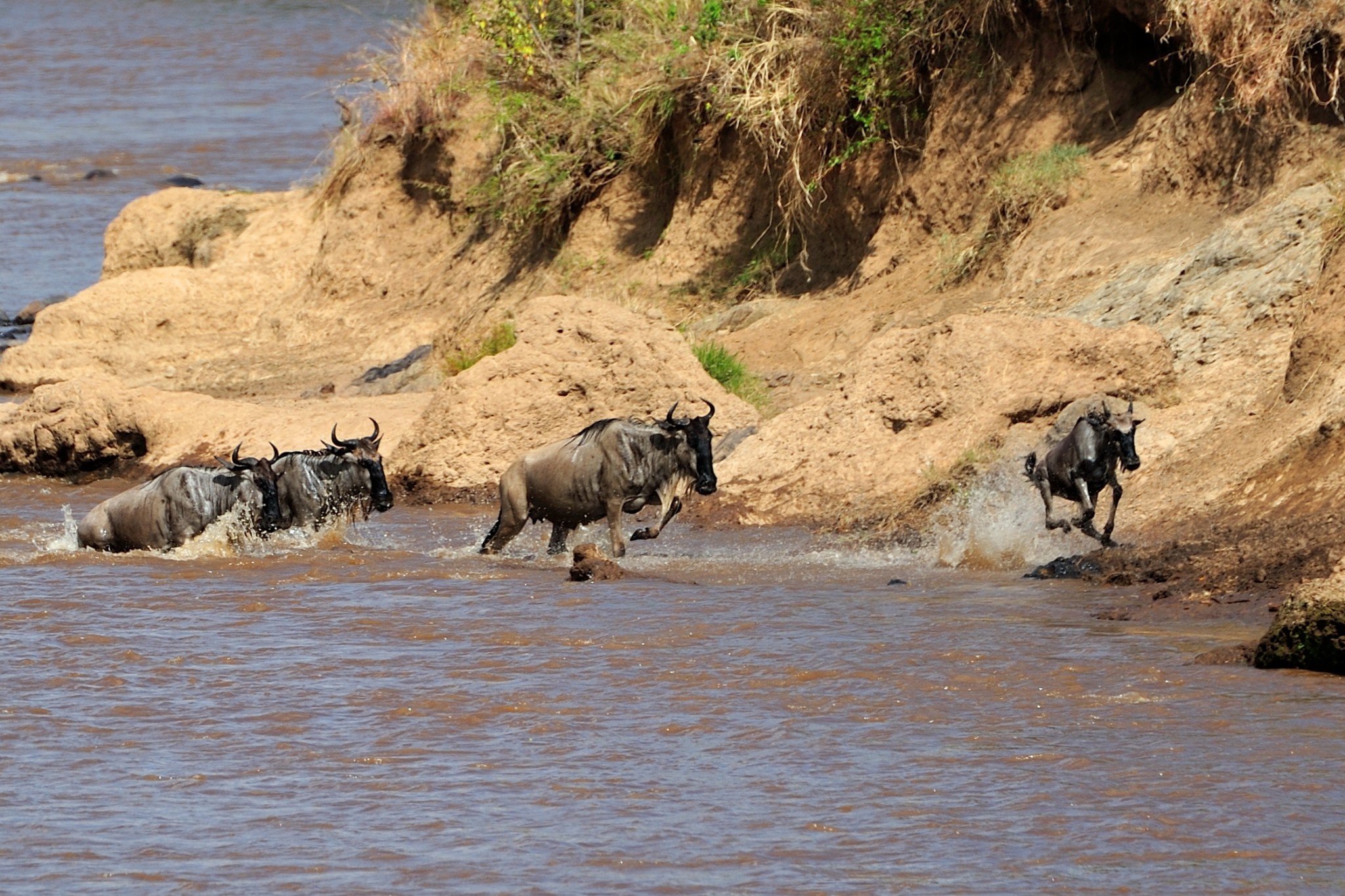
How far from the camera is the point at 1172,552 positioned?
412 inches

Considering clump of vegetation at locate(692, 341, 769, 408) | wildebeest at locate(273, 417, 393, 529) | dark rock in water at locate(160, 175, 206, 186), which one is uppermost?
dark rock in water at locate(160, 175, 206, 186)

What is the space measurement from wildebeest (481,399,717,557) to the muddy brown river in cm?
134

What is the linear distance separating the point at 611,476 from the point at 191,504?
97.4 inches

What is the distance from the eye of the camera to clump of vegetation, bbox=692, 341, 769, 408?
51.0 ft

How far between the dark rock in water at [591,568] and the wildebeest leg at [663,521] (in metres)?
0.88

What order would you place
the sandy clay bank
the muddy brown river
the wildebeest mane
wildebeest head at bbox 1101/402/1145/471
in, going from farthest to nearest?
1. the wildebeest mane
2. the sandy clay bank
3. wildebeest head at bbox 1101/402/1145/471
4. the muddy brown river

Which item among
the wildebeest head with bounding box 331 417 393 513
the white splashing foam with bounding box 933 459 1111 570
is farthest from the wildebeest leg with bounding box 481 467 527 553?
the white splashing foam with bounding box 933 459 1111 570

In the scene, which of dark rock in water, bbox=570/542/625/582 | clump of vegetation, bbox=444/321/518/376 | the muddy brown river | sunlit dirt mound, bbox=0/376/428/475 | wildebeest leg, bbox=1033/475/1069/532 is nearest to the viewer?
the muddy brown river

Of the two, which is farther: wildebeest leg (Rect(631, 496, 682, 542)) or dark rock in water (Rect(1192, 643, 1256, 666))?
wildebeest leg (Rect(631, 496, 682, 542))

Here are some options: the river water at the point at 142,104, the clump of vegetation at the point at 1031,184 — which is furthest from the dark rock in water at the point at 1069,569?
the river water at the point at 142,104

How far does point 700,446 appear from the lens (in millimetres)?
11844

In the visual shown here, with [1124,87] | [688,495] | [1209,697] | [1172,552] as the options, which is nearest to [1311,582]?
[1209,697]

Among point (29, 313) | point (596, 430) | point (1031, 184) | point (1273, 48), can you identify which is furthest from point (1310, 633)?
point (29, 313)

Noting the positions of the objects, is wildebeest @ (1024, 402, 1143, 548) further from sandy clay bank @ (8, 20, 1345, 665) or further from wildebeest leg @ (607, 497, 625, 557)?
wildebeest leg @ (607, 497, 625, 557)
